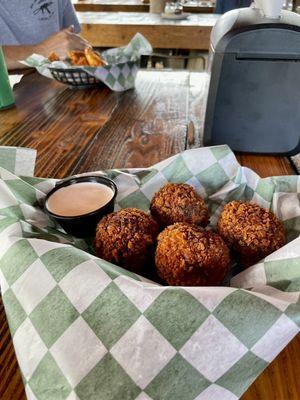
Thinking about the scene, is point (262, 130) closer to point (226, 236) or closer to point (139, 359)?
point (226, 236)

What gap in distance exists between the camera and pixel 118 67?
1.63 m

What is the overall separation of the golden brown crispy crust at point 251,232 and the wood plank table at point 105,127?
0.53 feet

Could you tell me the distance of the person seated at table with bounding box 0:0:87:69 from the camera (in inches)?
87.5

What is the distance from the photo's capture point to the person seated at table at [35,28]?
7.29 ft

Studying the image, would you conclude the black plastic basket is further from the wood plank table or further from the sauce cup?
the sauce cup

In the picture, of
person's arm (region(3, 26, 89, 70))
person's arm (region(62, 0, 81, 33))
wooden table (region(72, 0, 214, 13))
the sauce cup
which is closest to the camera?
the sauce cup

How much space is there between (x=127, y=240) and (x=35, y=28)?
2527mm

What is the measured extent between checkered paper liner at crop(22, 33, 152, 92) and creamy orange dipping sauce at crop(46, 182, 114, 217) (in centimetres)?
99

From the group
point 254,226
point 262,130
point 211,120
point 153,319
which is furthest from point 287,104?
point 153,319

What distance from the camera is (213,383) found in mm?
429

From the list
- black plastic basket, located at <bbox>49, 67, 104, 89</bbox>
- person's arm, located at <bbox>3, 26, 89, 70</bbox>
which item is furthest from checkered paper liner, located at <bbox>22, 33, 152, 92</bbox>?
person's arm, located at <bbox>3, 26, 89, 70</bbox>

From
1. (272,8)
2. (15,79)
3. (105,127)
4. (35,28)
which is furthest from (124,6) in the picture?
(272,8)

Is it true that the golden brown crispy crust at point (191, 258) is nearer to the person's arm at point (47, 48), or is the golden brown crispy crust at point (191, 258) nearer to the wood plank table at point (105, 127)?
the wood plank table at point (105, 127)

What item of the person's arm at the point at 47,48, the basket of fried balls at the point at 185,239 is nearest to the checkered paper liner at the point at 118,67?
the person's arm at the point at 47,48
